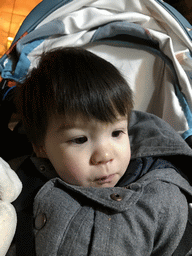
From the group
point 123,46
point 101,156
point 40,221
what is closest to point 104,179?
point 101,156

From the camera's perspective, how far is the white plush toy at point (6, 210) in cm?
50

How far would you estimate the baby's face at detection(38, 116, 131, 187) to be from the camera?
0.66 metres

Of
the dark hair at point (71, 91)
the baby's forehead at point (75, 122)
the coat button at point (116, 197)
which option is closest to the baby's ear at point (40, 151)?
the dark hair at point (71, 91)

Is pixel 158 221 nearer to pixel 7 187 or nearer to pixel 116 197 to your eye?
pixel 116 197

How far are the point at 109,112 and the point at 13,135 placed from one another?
0.43 metres

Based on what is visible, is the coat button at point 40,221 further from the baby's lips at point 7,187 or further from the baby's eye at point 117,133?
the baby's eye at point 117,133

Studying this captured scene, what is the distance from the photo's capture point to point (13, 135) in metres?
0.94

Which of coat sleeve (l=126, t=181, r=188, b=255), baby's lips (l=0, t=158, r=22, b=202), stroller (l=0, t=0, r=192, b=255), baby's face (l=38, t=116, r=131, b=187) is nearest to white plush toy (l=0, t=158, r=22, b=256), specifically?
baby's lips (l=0, t=158, r=22, b=202)

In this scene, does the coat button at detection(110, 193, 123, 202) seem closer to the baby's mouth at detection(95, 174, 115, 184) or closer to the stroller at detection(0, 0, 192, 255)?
the baby's mouth at detection(95, 174, 115, 184)

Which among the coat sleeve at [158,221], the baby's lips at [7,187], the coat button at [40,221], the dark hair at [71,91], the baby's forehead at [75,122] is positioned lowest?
the coat sleeve at [158,221]

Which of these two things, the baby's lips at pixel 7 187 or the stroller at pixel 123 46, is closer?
the baby's lips at pixel 7 187

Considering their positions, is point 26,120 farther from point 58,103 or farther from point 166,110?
point 166,110

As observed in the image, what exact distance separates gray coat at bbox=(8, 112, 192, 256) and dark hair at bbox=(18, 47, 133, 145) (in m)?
0.19

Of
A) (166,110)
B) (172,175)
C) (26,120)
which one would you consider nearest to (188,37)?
(166,110)
